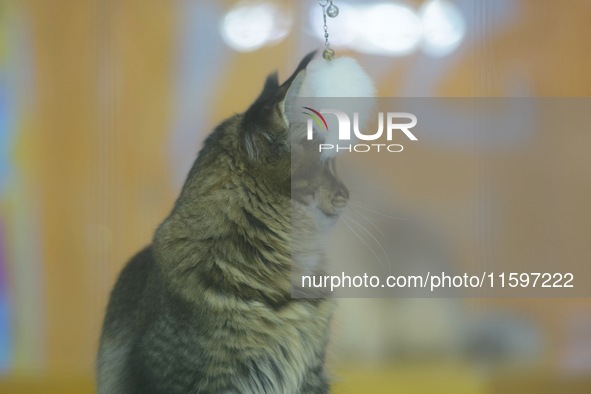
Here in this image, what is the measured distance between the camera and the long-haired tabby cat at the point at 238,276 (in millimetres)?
1291

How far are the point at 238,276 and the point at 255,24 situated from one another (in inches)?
28.4

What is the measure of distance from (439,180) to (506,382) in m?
0.61

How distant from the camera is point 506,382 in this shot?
64.9 inches

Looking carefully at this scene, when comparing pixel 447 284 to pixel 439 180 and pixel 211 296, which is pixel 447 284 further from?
pixel 211 296

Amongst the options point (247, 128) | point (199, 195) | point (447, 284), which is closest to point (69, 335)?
point (199, 195)

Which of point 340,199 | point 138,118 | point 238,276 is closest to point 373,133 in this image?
point 340,199

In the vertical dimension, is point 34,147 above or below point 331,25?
below

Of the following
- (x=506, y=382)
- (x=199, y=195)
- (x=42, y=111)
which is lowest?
(x=506, y=382)

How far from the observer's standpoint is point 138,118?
64.4 inches

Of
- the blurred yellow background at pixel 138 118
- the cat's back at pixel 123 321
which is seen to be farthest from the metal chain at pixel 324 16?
the cat's back at pixel 123 321

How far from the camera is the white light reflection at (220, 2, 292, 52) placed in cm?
162

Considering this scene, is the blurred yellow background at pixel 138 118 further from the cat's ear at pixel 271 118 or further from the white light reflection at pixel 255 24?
the cat's ear at pixel 271 118

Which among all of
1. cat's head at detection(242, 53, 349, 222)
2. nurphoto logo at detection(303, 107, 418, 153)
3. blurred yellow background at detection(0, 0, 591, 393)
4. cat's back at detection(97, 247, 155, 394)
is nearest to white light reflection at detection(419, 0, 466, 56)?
blurred yellow background at detection(0, 0, 591, 393)

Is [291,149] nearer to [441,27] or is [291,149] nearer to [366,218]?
[366,218]
